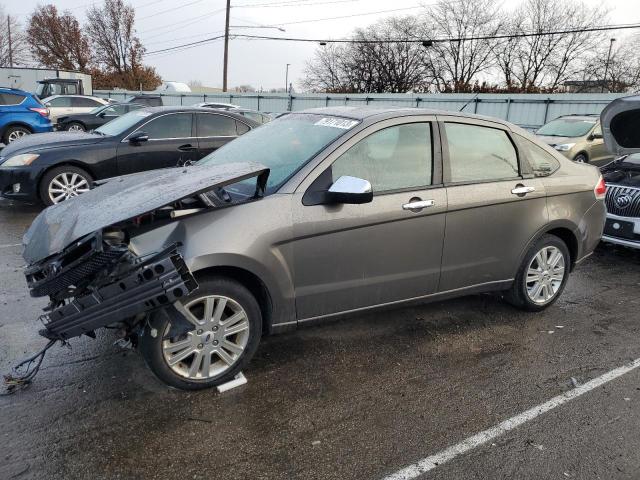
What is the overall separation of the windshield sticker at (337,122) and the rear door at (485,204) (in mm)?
747

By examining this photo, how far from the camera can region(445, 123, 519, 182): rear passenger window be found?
3891 millimetres

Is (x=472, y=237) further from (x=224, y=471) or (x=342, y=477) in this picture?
(x=224, y=471)

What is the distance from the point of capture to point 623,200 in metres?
6.23

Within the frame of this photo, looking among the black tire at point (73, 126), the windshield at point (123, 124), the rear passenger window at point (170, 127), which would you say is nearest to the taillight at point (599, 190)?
the rear passenger window at point (170, 127)

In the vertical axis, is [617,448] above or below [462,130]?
below

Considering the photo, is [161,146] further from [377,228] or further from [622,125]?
[622,125]

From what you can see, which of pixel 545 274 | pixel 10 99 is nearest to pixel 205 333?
pixel 545 274

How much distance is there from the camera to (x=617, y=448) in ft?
9.04

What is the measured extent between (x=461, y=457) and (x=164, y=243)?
198cm

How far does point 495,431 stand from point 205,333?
1.77m

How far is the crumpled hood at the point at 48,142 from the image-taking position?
290 inches

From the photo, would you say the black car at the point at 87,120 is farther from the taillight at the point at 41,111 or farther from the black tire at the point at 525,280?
the black tire at the point at 525,280

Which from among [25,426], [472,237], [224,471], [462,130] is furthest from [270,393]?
[462,130]

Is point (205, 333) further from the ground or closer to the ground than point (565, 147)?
closer to the ground
